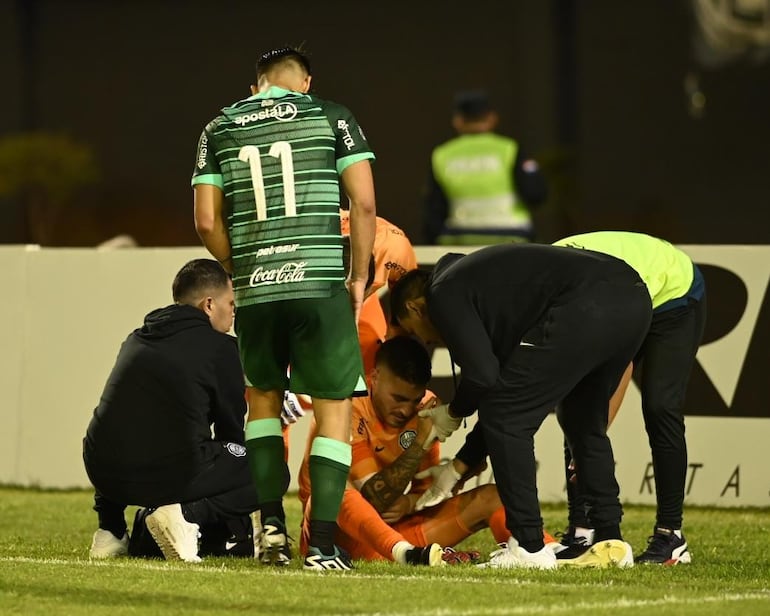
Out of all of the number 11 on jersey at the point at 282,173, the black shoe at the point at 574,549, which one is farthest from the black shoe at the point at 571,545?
the number 11 on jersey at the point at 282,173

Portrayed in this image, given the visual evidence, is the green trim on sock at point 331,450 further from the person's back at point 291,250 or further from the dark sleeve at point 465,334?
the dark sleeve at point 465,334

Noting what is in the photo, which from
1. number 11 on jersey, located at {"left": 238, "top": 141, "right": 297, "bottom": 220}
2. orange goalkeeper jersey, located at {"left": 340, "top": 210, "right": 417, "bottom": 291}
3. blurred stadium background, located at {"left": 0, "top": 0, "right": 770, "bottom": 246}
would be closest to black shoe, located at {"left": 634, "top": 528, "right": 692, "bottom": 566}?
orange goalkeeper jersey, located at {"left": 340, "top": 210, "right": 417, "bottom": 291}

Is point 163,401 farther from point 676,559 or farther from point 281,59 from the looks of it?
point 676,559

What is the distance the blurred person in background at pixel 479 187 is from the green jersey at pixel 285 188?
448 centimetres

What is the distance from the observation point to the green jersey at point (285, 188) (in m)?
6.30

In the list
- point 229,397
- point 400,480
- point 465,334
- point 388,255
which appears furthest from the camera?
point 388,255

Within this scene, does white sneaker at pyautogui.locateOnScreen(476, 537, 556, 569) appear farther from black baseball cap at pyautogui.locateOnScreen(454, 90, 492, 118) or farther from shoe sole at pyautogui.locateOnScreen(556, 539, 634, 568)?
black baseball cap at pyautogui.locateOnScreen(454, 90, 492, 118)

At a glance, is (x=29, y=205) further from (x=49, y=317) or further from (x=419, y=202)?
(x=49, y=317)

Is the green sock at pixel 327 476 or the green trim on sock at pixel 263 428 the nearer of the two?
the green sock at pixel 327 476

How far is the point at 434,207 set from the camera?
436 inches

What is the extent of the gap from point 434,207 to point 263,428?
4.76 meters

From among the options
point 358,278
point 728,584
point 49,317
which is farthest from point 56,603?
point 49,317

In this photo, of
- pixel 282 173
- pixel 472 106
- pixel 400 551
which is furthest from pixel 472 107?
pixel 400 551

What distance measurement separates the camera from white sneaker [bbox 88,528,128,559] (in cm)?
713
